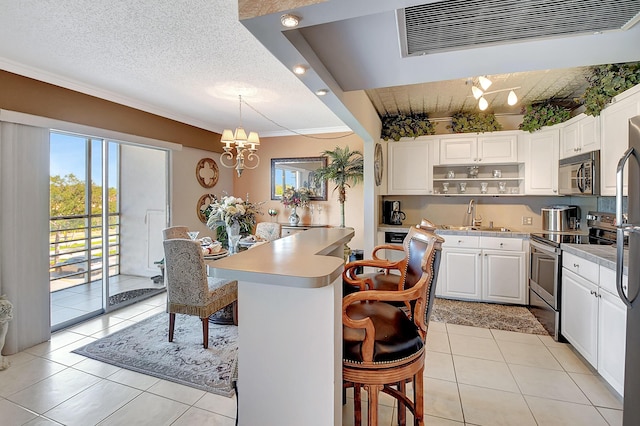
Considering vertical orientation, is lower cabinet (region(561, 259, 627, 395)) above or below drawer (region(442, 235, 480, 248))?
below

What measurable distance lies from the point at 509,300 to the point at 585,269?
149 centimetres

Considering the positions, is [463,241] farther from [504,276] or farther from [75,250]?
[75,250]

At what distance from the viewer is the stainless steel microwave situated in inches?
114

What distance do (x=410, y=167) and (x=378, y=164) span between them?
679 millimetres

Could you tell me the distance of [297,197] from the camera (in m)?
5.31

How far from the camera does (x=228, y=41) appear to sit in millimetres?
2336

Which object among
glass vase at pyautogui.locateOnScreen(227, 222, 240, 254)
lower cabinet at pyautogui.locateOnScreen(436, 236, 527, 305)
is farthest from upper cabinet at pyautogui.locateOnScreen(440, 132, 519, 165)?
glass vase at pyautogui.locateOnScreen(227, 222, 240, 254)

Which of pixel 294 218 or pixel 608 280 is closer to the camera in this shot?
pixel 608 280

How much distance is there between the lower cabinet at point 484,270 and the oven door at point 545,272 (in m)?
0.16

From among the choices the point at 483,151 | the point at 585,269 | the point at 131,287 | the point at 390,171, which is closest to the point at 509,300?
the point at 585,269

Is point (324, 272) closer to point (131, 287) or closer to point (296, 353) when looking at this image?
point (296, 353)

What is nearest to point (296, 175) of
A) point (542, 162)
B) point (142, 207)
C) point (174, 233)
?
point (142, 207)

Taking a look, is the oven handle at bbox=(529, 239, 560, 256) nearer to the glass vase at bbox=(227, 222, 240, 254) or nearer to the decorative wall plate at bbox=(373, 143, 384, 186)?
the decorative wall plate at bbox=(373, 143, 384, 186)

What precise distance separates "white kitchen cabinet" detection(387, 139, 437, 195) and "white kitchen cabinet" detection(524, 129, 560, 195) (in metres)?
1.17
